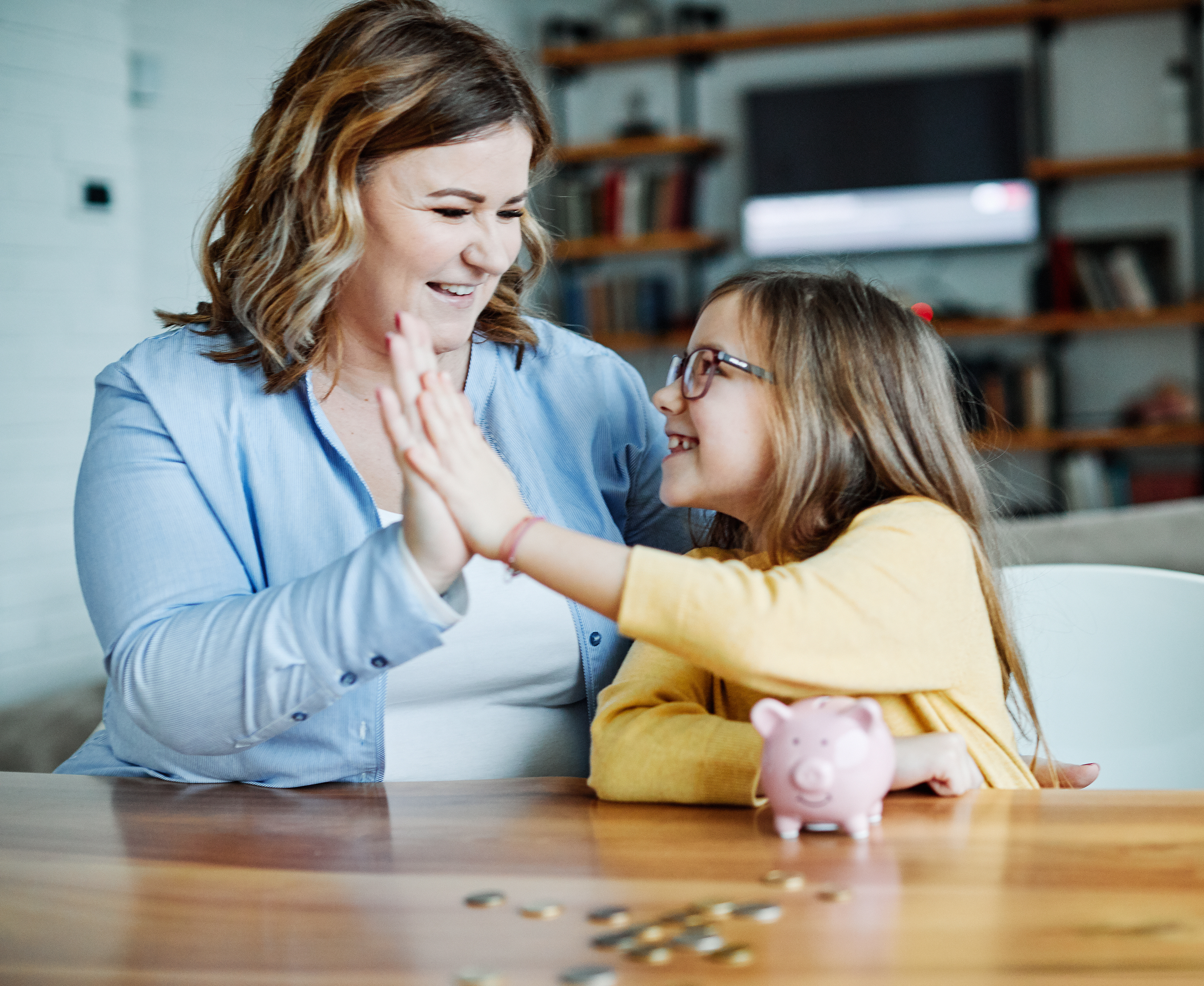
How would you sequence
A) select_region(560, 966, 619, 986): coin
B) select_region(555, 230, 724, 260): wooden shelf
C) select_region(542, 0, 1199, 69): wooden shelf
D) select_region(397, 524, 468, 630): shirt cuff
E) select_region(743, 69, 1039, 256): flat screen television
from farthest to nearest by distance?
select_region(555, 230, 724, 260): wooden shelf → select_region(743, 69, 1039, 256): flat screen television → select_region(542, 0, 1199, 69): wooden shelf → select_region(397, 524, 468, 630): shirt cuff → select_region(560, 966, 619, 986): coin

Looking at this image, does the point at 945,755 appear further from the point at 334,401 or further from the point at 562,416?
the point at 334,401

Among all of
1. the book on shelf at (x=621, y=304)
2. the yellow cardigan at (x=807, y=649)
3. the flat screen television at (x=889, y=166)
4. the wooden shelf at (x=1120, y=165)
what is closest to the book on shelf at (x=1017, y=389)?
the flat screen television at (x=889, y=166)

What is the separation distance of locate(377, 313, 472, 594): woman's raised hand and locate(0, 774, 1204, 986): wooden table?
0.22 m

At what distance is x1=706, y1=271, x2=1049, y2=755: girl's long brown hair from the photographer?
118 centimetres

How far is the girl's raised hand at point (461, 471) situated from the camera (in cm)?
96

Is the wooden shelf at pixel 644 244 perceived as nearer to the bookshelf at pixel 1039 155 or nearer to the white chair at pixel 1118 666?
the bookshelf at pixel 1039 155

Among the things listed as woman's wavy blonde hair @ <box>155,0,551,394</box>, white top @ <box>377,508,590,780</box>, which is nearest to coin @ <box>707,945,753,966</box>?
white top @ <box>377,508,590,780</box>

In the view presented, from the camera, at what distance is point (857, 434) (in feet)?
3.91

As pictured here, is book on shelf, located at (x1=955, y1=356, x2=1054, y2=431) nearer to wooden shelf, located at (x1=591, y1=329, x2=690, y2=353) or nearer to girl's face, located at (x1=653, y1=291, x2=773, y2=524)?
wooden shelf, located at (x1=591, y1=329, x2=690, y2=353)

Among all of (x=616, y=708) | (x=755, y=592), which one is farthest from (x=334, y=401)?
(x=755, y=592)

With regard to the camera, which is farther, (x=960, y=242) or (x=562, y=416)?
(x=960, y=242)

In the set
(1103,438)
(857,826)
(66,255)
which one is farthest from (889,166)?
(857,826)

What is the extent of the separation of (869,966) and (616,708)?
480mm

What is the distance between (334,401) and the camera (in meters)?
1.43
